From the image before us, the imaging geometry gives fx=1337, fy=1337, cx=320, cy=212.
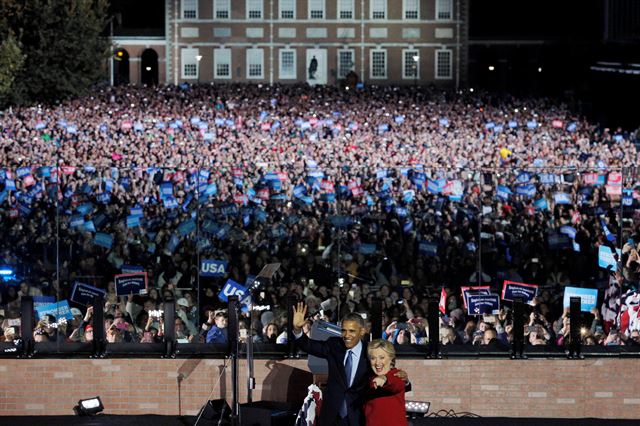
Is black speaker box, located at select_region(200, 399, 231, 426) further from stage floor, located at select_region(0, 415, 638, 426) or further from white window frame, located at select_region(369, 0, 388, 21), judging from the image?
white window frame, located at select_region(369, 0, 388, 21)

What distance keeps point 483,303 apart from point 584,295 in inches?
50.6

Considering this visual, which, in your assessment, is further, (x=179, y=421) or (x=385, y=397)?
(x=179, y=421)

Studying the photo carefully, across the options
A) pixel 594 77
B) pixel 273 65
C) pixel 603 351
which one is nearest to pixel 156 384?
pixel 603 351

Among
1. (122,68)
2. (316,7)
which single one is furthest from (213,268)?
(122,68)

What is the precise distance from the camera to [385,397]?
10125 millimetres

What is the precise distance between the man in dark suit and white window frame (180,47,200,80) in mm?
73256

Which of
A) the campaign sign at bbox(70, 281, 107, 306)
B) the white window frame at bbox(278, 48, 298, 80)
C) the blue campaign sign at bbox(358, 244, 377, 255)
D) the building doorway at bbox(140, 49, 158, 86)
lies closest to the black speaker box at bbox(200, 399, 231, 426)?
the campaign sign at bbox(70, 281, 107, 306)

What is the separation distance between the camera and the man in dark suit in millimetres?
10711

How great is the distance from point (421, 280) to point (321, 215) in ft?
18.2

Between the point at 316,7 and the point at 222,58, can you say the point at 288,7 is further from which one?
the point at 222,58

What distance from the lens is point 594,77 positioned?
234ft

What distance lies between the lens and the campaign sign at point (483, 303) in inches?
635

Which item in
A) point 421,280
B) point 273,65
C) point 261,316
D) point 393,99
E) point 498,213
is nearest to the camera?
point 261,316

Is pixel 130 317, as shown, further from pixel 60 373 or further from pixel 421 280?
pixel 421 280
